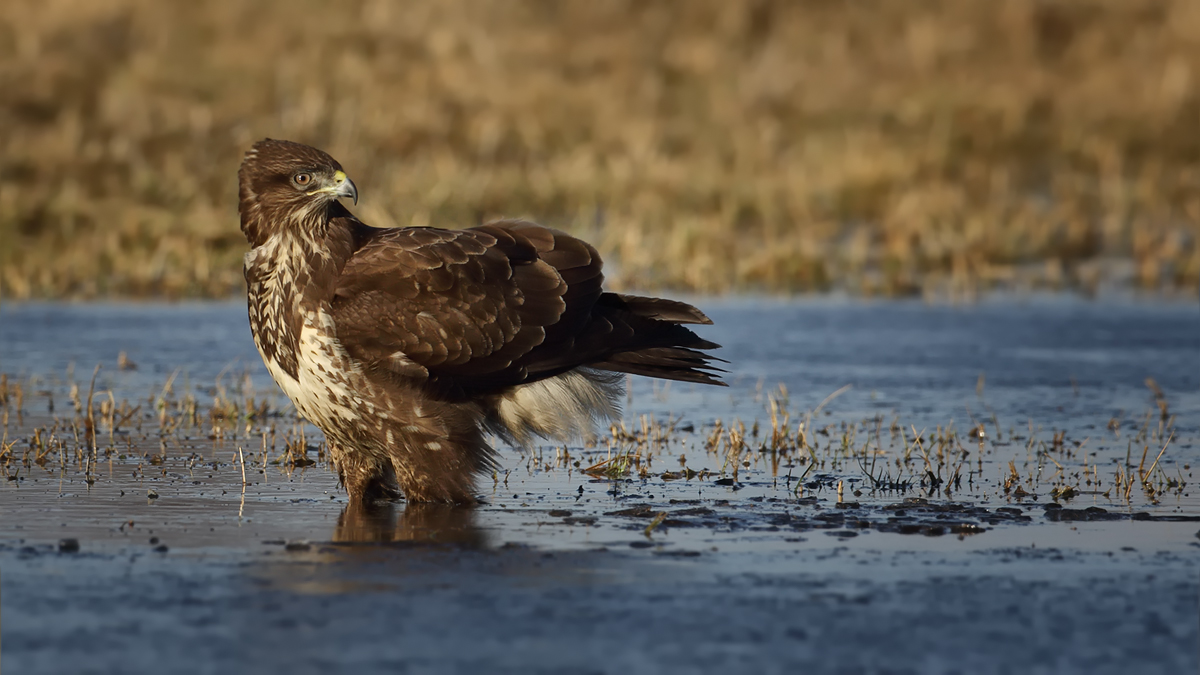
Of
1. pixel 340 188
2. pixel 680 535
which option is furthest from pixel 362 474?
pixel 680 535

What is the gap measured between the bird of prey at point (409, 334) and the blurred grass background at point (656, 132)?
647 cm

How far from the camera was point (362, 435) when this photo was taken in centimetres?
756

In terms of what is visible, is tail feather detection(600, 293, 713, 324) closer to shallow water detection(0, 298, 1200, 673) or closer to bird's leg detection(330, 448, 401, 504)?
shallow water detection(0, 298, 1200, 673)

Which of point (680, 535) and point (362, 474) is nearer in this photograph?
point (680, 535)

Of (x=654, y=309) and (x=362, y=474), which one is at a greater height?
(x=654, y=309)

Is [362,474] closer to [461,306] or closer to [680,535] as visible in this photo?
[461,306]

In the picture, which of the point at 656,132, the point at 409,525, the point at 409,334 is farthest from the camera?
the point at 656,132

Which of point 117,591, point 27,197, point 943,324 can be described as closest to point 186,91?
point 27,197

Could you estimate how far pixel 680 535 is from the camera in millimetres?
6801

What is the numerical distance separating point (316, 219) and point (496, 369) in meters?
1.02

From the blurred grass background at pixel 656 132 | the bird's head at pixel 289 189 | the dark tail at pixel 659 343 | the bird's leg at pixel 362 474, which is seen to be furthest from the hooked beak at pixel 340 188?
the blurred grass background at pixel 656 132

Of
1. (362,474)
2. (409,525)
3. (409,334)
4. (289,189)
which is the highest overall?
(289,189)

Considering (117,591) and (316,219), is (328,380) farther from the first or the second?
(117,591)

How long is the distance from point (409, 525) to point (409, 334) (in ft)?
2.79
